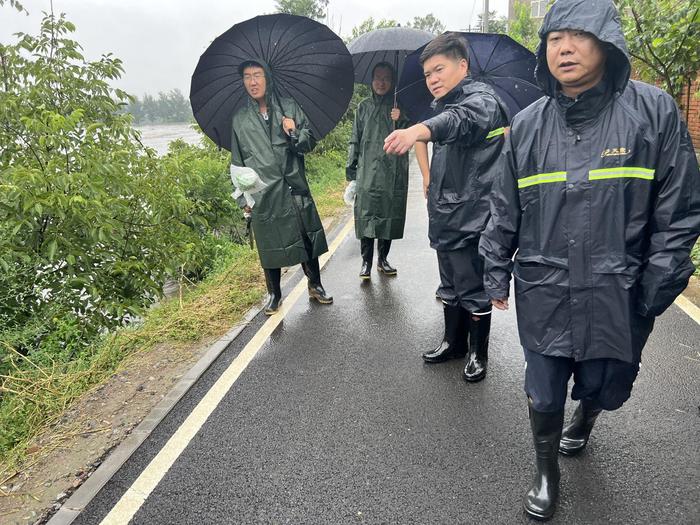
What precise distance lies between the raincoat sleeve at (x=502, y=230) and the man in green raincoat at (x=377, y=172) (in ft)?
9.54

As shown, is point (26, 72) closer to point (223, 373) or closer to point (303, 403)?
point (223, 373)

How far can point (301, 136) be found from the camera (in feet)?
14.0

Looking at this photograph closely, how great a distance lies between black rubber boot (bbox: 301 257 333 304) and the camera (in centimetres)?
490

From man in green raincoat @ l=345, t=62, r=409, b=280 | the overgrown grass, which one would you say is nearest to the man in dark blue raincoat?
the overgrown grass

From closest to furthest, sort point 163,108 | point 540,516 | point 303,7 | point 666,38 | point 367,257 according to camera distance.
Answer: point 540,516, point 367,257, point 666,38, point 303,7, point 163,108

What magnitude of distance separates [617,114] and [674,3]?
17.9ft

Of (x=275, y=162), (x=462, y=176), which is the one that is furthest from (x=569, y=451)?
(x=275, y=162)

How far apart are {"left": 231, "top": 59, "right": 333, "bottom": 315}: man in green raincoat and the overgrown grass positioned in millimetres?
677

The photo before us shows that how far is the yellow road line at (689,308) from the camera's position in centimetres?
428

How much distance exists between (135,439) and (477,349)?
2105mm

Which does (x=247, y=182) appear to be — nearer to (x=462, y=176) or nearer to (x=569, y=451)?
(x=462, y=176)

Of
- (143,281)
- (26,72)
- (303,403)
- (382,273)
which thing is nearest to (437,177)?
(303,403)

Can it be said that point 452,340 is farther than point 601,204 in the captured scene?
Yes

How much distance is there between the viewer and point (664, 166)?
1854 mm
